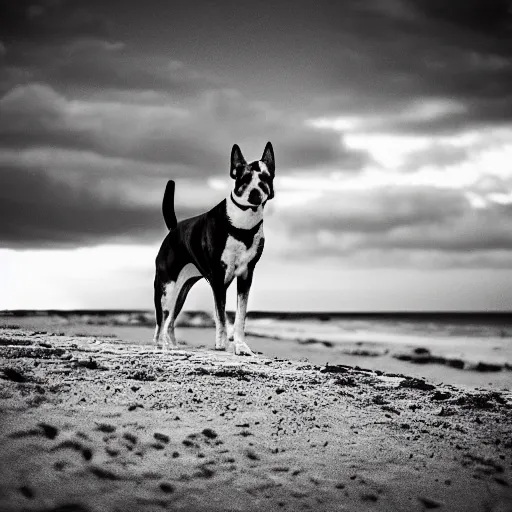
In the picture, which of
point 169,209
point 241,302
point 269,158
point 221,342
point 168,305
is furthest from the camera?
point 169,209

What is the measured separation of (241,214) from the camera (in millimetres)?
9234

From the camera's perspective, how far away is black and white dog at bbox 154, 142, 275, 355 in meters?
9.00

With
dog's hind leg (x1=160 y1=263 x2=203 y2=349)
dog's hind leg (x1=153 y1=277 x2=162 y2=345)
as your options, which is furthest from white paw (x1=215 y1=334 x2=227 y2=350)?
dog's hind leg (x1=153 y1=277 x2=162 y2=345)

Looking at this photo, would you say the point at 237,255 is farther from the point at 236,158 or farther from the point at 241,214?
the point at 236,158

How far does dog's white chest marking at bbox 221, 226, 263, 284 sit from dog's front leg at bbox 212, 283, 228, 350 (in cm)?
15

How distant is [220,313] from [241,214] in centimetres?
146

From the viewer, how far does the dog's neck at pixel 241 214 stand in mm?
9203

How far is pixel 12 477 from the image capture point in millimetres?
4500

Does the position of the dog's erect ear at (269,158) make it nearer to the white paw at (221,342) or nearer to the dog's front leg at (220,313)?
the dog's front leg at (220,313)

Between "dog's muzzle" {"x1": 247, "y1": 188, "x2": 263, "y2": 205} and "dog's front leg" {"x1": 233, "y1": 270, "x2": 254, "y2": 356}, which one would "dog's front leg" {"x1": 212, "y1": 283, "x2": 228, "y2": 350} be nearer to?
"dog's front leg" {"x1": 233, "y1": 270, "x2": 254, "y2": 356}

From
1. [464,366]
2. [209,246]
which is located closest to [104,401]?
[209,246]

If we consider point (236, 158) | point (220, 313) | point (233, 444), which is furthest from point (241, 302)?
point (233, 444)

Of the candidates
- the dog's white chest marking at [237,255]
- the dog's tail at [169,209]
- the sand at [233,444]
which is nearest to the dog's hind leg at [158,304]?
A: the dog's tail at [169,209]

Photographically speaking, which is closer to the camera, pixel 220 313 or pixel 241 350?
pixel 241 350
